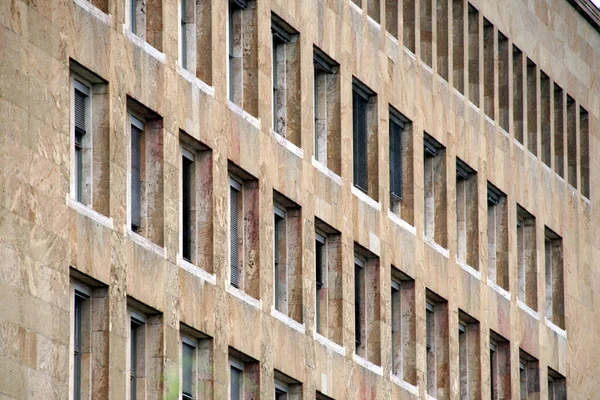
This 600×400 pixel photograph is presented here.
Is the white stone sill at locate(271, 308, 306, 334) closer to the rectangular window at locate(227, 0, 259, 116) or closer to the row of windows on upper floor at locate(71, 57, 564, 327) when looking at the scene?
the row of windows on upper floor at locate(71, 57, 564, 327)

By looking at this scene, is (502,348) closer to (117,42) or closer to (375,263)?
(375,263)

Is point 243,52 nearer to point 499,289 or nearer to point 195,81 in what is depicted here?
point 195,81

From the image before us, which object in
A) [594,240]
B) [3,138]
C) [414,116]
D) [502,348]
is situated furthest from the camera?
[594,240]

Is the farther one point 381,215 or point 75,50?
point 381,215

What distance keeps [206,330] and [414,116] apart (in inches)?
545

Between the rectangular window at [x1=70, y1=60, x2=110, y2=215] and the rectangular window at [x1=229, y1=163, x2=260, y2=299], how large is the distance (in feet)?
19.0

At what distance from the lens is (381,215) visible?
210 feet

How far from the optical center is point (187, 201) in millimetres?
55250

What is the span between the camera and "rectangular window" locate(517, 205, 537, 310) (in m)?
73.7

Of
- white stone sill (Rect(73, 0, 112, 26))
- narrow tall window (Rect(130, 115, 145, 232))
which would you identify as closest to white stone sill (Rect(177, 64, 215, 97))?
narrow tall window (Rect(130, 115, 145, 232))

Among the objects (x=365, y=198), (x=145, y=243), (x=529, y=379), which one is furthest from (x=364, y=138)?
(x=145, y=243)

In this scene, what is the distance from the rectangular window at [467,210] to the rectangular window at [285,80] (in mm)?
10434

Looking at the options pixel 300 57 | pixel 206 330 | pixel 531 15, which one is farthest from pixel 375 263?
pixel 531 15

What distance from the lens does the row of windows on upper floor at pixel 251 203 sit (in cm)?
5112
